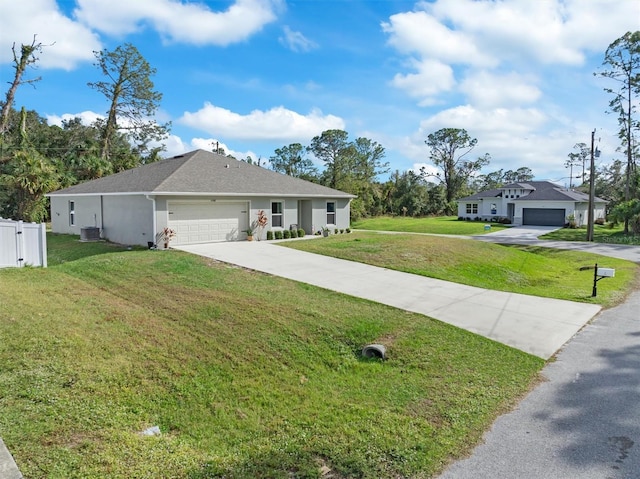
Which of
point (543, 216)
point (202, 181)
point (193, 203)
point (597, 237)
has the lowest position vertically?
point (597, 237)

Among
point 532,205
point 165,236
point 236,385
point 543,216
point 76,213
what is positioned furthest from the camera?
point 532,205

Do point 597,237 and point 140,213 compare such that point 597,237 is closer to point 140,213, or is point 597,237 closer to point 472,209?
point 472,209

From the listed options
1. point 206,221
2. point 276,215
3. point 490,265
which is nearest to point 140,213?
point 206,221

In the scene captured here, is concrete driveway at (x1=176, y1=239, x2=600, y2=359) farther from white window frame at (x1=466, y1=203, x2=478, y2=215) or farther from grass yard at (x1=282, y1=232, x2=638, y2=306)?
white window frame at (x1=466, y1=203, x2=478, y2=215)

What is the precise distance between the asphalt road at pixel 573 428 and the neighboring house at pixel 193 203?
14.5m

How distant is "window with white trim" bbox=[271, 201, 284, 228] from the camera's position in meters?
21.4

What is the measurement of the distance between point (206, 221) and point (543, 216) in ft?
Result: 116

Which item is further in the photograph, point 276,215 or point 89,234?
point 276,215

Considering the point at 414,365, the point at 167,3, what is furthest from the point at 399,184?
the point at 414,365

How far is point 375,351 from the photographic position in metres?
6.69

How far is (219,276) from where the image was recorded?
1128cm

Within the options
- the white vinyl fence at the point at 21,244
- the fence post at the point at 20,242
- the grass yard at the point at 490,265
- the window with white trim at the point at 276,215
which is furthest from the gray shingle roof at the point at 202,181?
the fence post at the point at 20,242

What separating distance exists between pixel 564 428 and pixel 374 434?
2.11 metres

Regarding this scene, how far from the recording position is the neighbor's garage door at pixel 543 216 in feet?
133
